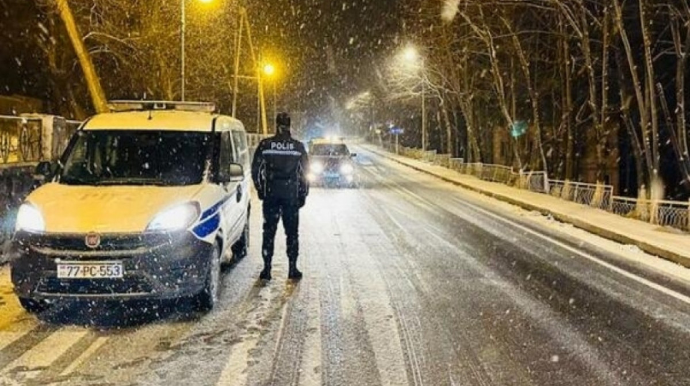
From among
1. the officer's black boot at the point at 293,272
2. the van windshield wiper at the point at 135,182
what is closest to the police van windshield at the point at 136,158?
the van windshield wiper at the point at 135,182

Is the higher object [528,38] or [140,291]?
[528,38]

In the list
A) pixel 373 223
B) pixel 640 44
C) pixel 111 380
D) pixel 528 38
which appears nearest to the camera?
pixel 111 380

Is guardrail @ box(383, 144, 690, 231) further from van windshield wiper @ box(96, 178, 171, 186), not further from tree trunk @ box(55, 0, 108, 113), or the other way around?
tree trunk @ box(55, 0, 108, 113)

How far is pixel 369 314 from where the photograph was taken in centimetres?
770

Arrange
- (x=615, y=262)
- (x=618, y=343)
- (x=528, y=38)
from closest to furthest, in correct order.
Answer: (x=618, y=343), (x=615, y=262), (x=528, y=38)

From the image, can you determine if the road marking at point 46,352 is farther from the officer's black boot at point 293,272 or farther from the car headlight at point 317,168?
the car headlight at point 317,168

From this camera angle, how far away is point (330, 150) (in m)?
29.1

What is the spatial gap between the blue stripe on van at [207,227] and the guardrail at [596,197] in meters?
10.8

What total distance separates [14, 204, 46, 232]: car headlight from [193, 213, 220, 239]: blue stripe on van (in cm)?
142

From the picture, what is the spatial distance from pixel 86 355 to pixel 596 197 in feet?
57.7

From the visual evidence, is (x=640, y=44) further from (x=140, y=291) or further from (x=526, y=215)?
(x=140, y=291)

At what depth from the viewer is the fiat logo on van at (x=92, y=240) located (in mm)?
6949

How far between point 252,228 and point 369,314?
7557 millimetres

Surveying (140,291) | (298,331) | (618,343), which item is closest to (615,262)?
(618,343)
